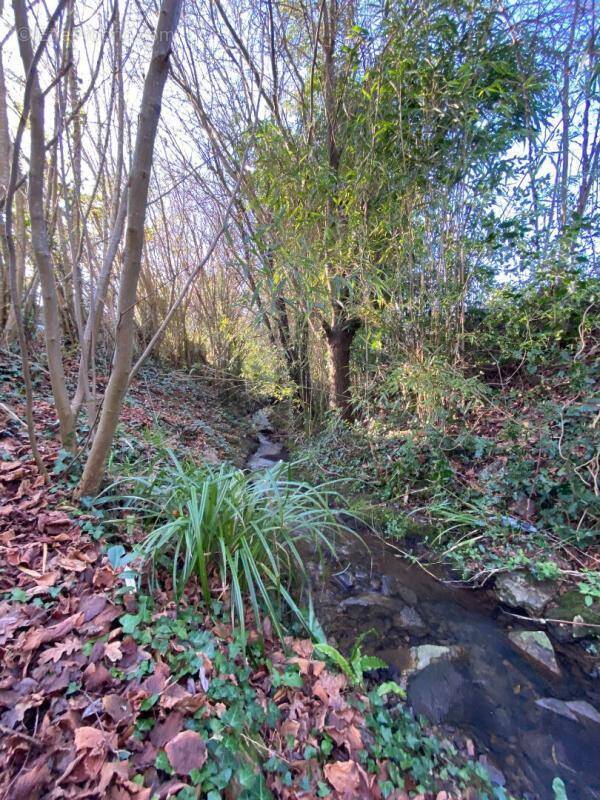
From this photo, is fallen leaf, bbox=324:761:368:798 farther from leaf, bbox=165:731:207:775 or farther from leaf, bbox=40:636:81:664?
leaf, bbox=40:636:81:664

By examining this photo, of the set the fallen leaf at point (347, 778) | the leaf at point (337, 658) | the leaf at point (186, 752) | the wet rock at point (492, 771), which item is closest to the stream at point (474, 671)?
the wet rock at point (492, 771)

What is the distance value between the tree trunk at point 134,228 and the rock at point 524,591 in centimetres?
224

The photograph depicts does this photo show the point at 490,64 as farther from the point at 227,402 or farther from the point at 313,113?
the point at 227,402

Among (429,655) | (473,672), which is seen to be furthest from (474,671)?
(429,655)

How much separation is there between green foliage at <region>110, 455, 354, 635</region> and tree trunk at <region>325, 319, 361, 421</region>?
6.56 ft

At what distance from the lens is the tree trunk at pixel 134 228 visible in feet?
3.90

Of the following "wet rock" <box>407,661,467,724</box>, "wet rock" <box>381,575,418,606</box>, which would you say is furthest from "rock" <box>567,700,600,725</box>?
"wet rock" <box>381,575,418,606</box>

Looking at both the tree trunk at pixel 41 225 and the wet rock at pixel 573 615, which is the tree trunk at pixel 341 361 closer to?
the wet rock at pixel 573 615

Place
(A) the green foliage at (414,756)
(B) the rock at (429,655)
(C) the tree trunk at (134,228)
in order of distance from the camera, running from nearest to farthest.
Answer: (A) the green foliage at (414,756)
(C) the tree trunk at (134,228)
(B) the rock at (429,655)

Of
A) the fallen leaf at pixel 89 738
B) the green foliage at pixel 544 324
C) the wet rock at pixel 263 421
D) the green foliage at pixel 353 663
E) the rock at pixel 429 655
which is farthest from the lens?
the wet rock at pixel 263 421

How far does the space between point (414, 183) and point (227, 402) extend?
394 centimetres

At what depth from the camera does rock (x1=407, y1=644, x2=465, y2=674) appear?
4.93 feet

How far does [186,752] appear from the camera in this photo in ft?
2.75

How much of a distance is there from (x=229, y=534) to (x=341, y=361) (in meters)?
2.56
